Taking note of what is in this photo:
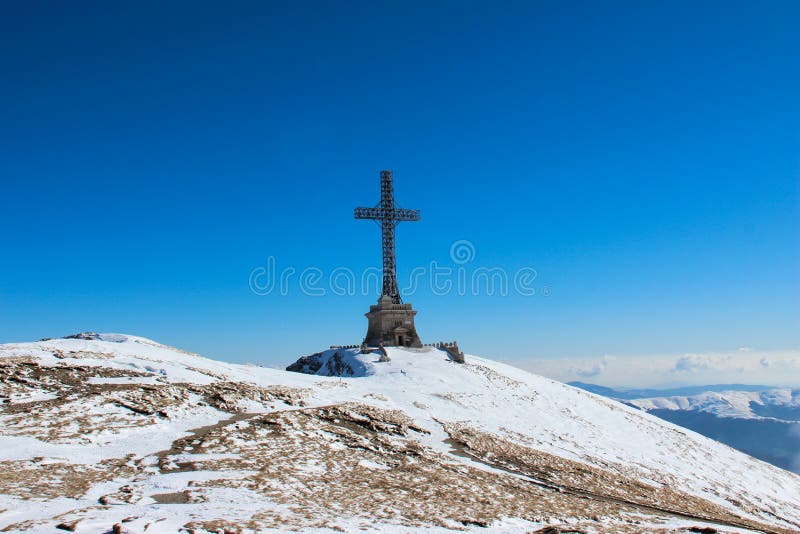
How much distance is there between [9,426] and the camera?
1847 centimetres

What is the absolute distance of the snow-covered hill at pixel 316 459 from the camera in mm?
13180

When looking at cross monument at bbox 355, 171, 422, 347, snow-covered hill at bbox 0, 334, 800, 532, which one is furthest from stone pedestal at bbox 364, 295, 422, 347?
snow-covered hill at bbox 0, 334, 800, 532

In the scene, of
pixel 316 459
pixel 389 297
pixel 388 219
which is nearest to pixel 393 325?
pixel 389 297

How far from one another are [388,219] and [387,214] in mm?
710

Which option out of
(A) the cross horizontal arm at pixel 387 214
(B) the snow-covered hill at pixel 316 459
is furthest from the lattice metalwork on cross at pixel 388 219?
(B) the snow-covered hill at pixel 316 459

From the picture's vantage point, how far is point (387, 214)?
66.9 m

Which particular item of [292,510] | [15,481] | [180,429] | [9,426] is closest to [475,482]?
[292,510]

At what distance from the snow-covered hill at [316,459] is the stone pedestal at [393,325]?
22069 mm

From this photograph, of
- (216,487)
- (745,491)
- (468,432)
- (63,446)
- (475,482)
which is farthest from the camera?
(745,491)

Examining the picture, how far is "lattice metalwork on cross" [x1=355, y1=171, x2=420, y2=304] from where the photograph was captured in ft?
214

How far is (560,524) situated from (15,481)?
49.1ft

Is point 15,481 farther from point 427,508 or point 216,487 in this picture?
point 427,508

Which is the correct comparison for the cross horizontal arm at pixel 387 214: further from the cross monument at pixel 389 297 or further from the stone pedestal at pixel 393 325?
the stone pedestal at pixel 393 325

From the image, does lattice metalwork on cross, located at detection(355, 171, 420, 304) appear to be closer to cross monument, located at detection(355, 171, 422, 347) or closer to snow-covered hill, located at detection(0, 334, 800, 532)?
cross monument, located at detection(355, 171, 422, 347)
